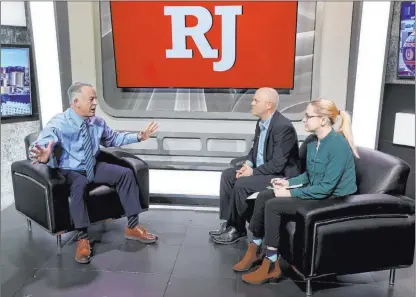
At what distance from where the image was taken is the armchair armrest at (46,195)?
2852 millimetres

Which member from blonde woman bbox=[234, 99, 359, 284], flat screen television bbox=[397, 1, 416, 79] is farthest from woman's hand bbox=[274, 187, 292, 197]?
flat screen television bbox=[397, 1, 416, 79]

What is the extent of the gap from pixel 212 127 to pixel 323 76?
1.19m

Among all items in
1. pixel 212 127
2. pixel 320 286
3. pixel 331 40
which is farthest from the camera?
pixel 212 127

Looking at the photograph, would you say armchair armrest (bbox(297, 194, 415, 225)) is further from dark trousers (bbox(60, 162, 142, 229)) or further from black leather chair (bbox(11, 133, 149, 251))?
black leather chair (bbox(11, 133, 149, 251))

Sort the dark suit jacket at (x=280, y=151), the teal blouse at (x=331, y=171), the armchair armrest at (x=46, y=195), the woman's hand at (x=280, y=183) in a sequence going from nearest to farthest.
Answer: the teal blouse at (x=331, y=171) < the woman's hand at (x=280, y=183) < the armchair armrest at (x=46, y=195) < the dark suit jacket at (x=280, y=151)

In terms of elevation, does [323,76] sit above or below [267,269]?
above

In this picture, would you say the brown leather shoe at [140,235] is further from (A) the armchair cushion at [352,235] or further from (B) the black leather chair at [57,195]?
(A) the armchair cushion at [352,235]

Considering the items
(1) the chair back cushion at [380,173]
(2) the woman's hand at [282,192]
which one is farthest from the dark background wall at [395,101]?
A: (2) the woman's hand at [282,192]

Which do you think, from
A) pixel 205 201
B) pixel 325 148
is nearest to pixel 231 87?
pixel 205 201

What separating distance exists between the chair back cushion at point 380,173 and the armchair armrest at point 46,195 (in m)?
1.85

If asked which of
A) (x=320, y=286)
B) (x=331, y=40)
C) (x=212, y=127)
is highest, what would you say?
(x=331, y=40)

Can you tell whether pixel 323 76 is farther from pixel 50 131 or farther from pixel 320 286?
pixel 50 131

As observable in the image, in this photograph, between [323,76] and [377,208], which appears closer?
[377,208]

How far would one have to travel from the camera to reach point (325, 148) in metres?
2.47
